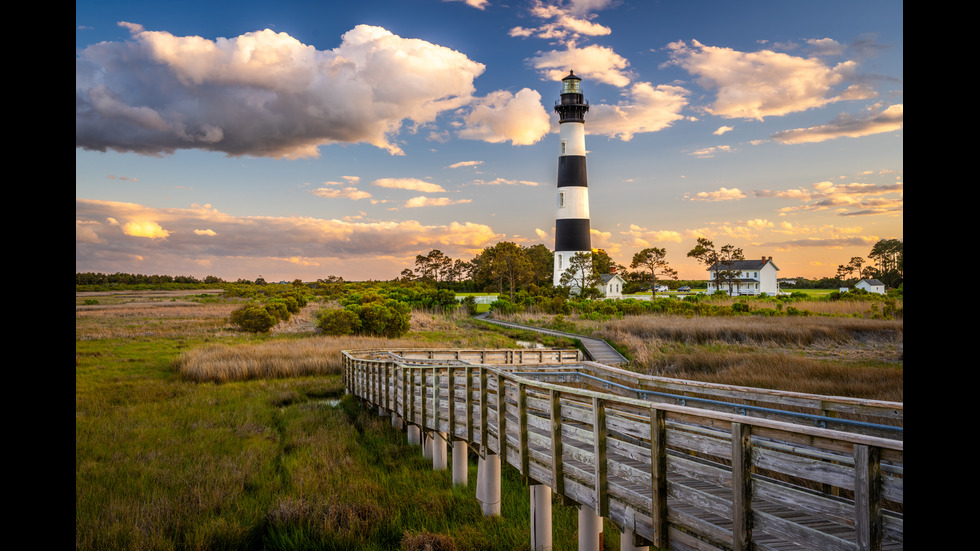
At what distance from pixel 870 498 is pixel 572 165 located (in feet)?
153

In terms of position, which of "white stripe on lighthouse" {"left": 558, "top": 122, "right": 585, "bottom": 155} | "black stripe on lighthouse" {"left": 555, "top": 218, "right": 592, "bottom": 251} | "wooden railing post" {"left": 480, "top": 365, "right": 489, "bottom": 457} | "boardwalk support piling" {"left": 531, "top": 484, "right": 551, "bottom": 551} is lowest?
"boardwalk support piling" {"left": 531, "top": 484, "right": 551, "bottom": 551}

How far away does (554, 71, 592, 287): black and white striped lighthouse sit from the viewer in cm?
4873

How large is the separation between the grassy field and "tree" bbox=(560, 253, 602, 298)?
26615mm

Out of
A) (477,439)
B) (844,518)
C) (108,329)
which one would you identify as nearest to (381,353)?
(477,439)

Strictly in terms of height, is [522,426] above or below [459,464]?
above

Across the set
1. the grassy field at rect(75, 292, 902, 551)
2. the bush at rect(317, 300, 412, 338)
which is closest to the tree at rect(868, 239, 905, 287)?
the grassy field at rect(75, 292, 902, 551)

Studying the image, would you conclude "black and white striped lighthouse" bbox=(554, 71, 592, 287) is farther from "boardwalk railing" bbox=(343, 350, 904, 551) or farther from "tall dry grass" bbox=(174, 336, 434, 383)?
"boardwalk railing" bbox=(343, 350, 904, 551)

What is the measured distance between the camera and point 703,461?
486cm

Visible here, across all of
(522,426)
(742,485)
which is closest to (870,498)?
(742,485)

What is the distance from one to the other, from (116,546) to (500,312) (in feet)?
134

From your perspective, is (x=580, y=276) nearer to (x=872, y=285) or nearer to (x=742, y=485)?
(x=872, y=285)

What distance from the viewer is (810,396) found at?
6.76 m
